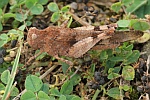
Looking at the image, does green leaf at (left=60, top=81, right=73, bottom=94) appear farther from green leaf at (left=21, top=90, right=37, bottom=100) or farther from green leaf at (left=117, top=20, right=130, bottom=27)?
green leaf at (left=117, top=20, right=130, bottom=27)

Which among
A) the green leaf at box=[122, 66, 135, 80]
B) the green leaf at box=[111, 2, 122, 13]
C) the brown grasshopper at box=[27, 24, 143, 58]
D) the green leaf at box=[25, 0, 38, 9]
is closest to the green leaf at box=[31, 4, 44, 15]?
the green leaf at box=[25, 0, 38, 9]

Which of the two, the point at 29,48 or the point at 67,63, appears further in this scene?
the point at 29,48

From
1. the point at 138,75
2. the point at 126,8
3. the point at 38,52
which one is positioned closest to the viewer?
the point at 138,75

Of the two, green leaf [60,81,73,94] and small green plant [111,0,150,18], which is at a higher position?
small green plant [111,0,150,18]

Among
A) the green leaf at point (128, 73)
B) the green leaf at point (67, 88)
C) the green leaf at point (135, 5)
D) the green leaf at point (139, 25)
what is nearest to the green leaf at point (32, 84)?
the green leaf at point (67, 88)

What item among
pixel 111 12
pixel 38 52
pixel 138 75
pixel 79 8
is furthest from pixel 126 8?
pixel 38 52

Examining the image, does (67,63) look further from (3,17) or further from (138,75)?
(3,17)
